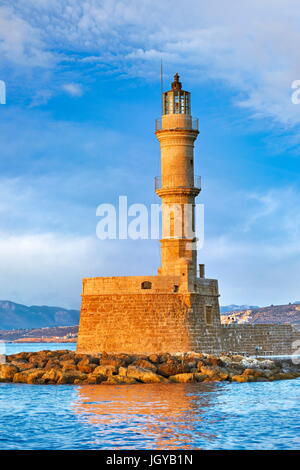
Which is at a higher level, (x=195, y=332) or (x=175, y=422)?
(x=195, y=332)

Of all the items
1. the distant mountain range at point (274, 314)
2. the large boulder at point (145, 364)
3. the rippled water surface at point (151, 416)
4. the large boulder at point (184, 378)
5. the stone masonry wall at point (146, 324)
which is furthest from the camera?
the distant mountain range at point (274, 314)

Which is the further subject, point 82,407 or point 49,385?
point 49,385

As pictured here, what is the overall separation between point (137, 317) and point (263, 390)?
6.33 m

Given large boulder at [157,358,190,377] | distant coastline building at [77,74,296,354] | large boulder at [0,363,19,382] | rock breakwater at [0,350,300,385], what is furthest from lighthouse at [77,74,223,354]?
Answer: large boulder at [0,363,19,382]

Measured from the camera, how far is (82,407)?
21.5 metres

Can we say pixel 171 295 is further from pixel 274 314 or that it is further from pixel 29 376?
pixel 274 314

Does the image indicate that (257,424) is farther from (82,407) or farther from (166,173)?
(166,173)

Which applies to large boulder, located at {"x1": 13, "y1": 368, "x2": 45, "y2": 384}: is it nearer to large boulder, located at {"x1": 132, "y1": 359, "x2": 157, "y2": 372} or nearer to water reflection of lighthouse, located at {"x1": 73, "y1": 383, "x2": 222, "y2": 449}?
water reflection of lighthouse, located at {"x1": 73, "y1": 383, "x2": 222, "y2": 449}

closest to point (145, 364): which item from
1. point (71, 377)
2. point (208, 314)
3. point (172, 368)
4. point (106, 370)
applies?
point (172, 368)

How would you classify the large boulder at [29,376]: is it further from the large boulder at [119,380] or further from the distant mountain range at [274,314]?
the distant mountain range at [274,314]

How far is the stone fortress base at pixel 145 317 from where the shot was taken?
30.3 m

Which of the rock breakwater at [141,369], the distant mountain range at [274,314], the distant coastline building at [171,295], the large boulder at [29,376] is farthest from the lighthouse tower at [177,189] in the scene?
the distant mountain range at [274,314]

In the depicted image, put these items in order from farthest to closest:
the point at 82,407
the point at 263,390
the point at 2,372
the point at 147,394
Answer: the point at 2,372 < the point at 263,390 < the point at 147,394 < the point at 82,407
